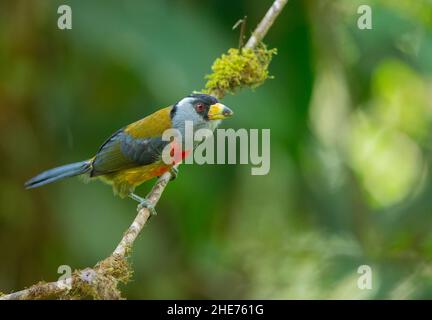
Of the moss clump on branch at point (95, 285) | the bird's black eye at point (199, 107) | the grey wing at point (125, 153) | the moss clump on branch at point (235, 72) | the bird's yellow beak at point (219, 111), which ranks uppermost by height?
the moss clump on branch at point (235, 72)

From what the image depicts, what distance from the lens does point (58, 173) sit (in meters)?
4.87

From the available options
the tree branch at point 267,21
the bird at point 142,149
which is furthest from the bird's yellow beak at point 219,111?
the tree branch at point 267,21

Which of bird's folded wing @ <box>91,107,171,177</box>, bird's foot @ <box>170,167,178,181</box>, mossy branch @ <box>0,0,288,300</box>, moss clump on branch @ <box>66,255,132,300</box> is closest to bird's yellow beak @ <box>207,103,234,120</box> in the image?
mossy branch @ <box>0,0,288,300</box>

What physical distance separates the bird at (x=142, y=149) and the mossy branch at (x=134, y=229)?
0.17m

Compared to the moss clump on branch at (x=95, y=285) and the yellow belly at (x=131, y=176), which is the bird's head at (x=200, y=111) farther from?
the moss clump on branch at (x=95, y=285)

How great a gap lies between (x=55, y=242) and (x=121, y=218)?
1.77ft

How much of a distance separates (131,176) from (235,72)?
914mm

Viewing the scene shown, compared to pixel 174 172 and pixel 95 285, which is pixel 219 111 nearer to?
pixel 174 172

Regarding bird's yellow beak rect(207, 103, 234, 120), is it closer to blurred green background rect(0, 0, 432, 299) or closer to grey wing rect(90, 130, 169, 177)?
grey wing rect(90, 130, 169, 177)

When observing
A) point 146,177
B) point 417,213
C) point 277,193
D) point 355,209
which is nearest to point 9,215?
point 146,177

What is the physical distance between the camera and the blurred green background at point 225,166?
528 centimetres

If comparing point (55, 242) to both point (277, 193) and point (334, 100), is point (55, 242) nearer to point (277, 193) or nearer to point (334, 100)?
point (277, 193)

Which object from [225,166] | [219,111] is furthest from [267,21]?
[225,166]

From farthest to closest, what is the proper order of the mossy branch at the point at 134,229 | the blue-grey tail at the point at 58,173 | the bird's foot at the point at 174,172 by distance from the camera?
the bird's foot at the point at 174,172, the blue-grey tail at the point at 58,173, the mossy branch at the point at 134,229
